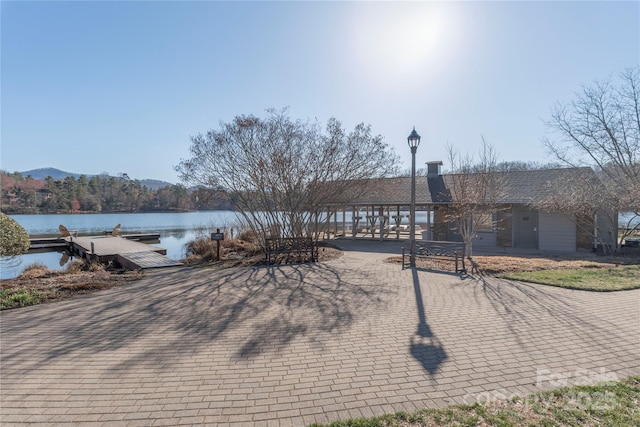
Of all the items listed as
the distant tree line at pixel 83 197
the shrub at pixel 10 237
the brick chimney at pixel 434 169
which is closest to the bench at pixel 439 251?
the brick chimney at pixel 434 169

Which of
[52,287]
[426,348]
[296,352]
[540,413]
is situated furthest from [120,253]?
[540,413]

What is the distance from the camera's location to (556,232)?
15.2 metres

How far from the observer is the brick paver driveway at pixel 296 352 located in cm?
301

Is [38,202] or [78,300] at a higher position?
[38,202]

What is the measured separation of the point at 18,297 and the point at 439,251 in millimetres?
10890

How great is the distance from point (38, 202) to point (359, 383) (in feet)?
261

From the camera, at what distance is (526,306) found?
5957mm

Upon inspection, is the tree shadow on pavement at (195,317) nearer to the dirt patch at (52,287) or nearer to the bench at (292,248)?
the dirt patch at (52,287)

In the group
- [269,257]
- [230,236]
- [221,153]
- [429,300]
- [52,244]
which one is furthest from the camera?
[52,244]

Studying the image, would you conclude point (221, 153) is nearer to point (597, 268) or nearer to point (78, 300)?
point (78, 300)

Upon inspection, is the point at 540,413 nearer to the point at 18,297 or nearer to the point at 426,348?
the point at 426,348

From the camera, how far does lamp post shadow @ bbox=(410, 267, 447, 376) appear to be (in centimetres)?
370

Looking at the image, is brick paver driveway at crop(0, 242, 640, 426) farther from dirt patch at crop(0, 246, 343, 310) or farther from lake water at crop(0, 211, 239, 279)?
lake water at crop(0, 211, 239, 279)

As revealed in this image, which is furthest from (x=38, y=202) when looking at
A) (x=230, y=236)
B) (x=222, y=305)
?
(x=222, y=305)
